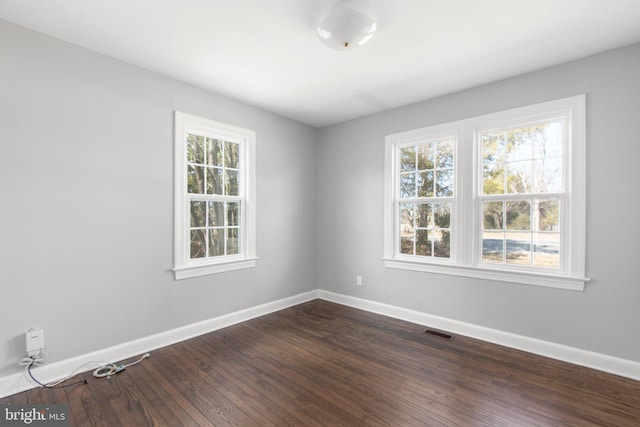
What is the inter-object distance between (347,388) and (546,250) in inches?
89.3

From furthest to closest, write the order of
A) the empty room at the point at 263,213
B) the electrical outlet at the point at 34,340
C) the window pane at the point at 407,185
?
the window pane at the point at 407,185 < the electrical outlet at the point at 34,340 < the empty room at the point at 263,213

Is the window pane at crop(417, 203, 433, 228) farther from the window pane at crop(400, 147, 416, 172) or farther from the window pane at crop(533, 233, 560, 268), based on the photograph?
the window pane at crop(533, 233, 560, 268)

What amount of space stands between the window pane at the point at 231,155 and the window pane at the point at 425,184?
89.8 inches

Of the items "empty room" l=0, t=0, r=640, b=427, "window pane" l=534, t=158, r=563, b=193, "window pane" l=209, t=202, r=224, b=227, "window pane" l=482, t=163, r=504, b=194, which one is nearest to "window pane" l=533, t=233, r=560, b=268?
"empty room" l=0, t=0, r=640, b=427

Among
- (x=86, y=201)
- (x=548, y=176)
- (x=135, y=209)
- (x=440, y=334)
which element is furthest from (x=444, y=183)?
(x=86, y=201)

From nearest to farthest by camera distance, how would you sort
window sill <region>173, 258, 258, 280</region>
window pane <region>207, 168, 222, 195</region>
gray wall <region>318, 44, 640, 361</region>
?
gray wall <region>318, 44, 640, 361</region> < window sill <region>173, 258, 258, 280</region> < window pane <region>207, 168, 222, 195</region>

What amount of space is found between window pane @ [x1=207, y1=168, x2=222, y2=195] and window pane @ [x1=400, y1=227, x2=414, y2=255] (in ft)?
7.67

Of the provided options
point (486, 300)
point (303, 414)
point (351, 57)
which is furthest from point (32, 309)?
point (486, 300)

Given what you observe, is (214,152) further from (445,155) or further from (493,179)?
(493,179)

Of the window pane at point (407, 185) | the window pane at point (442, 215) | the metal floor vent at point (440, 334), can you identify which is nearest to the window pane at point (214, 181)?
the window pane at point (407, 185)

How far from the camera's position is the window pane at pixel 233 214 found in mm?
3563

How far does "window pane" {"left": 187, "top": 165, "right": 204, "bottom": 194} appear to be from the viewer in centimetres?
318

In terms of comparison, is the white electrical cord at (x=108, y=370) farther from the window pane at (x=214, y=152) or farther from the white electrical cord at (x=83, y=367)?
the window pane at (x=214, y=152)

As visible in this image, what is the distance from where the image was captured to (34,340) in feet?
7.16
